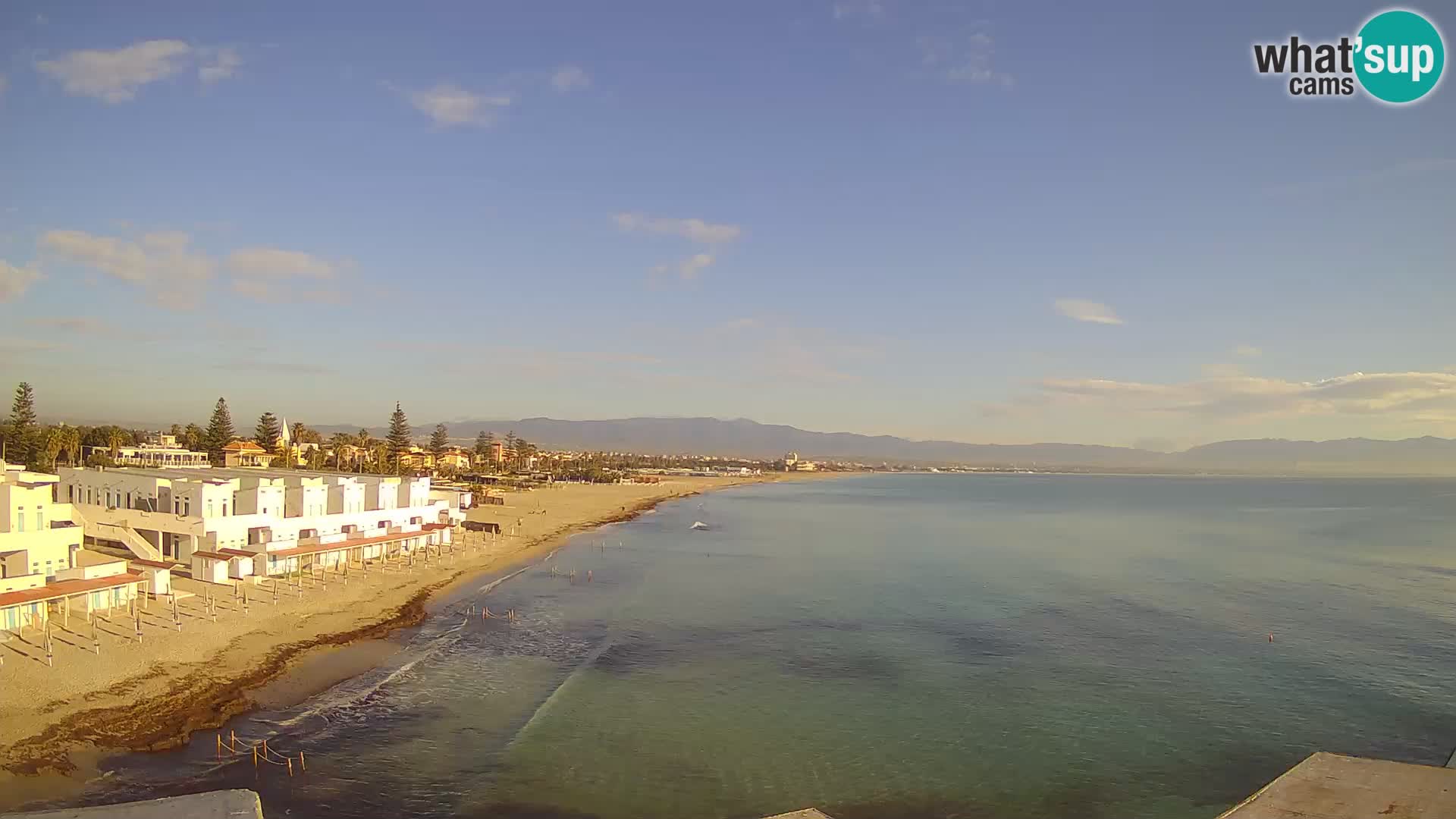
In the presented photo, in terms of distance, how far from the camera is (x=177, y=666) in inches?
898

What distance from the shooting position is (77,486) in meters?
38.2

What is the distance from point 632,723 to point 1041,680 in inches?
548

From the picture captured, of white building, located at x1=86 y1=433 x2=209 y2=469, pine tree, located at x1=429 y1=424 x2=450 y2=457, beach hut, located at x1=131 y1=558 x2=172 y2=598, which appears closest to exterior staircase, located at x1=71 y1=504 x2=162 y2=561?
beach hut, located at x1=131 y1=558 x2=172 y2=598

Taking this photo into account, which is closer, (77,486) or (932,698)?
(932,698)

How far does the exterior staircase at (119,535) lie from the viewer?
34.2 metres

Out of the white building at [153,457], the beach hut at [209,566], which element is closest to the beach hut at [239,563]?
the beach hut at [209,566]

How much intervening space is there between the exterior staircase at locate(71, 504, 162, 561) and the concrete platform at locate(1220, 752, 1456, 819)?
129ft

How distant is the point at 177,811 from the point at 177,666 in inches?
529

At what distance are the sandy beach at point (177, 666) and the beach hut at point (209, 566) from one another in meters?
0.55

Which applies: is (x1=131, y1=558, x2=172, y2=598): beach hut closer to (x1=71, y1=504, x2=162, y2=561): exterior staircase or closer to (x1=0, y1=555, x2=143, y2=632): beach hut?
(x1=0, y1=555, x2=143, y2=632): beach hut

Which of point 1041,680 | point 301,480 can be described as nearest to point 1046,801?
point 1041,680

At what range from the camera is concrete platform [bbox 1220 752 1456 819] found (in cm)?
1336

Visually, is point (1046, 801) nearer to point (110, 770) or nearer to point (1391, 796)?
point (1391, 796)

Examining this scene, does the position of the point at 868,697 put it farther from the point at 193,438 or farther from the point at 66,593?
the point at 193,438
